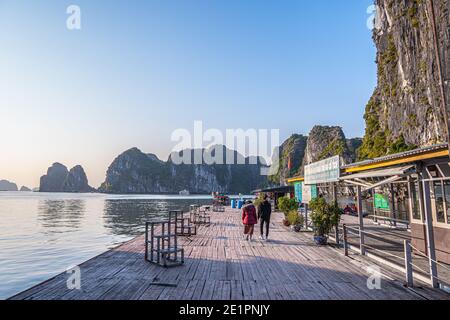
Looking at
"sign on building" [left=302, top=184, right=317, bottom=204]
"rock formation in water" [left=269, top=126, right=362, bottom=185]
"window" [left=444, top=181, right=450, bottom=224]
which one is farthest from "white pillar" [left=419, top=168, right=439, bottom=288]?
"rock formation in water" [left=269, top=126, right=362, bottom=185]

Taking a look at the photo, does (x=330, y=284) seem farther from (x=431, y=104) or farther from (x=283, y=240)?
(x=431, y=104)

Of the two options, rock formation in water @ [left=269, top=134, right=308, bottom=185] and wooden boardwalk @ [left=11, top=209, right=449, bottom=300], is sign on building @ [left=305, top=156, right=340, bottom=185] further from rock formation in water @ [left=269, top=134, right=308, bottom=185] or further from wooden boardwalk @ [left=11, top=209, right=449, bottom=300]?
rock formation in water @ [left=269, top=134, right=308, bottom=185]

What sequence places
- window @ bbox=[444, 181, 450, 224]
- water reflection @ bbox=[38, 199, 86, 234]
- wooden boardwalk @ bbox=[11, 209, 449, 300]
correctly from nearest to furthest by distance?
wooden boardwalk @ bbox=[11, 209, 449, 300] < window @ bbox=[444, 181, 450, 224] < water reflection @ bbox=[38, 199, 86, 234]

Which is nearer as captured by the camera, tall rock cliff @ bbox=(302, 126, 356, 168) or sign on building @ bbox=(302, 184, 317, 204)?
sign on building @ bbox=(302, 184, 317, 204)

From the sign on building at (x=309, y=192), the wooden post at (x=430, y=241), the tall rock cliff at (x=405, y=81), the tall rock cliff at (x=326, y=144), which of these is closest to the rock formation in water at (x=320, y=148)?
the tall rock cliff at (x=326, y=144)

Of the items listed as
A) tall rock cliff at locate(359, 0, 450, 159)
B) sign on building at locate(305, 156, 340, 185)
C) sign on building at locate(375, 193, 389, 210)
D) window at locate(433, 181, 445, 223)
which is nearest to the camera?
window at locate(433, 181, 445, 223)

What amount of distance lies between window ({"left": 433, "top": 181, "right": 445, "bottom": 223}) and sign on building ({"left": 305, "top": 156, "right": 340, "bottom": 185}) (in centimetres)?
349

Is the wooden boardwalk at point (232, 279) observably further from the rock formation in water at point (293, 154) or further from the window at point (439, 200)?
the rock formation in water at point (293, 154)

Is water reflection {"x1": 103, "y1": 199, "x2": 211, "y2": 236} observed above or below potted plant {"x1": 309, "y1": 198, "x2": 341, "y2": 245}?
below

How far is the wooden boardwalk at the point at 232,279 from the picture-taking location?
6332 millimetres

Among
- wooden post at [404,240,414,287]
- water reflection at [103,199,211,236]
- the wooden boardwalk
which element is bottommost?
water reflection at [103,199,211,236]

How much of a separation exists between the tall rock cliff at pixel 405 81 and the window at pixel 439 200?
104 ft

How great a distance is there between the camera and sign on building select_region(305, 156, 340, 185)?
12.6 meters

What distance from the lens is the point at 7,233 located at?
27750 mm
